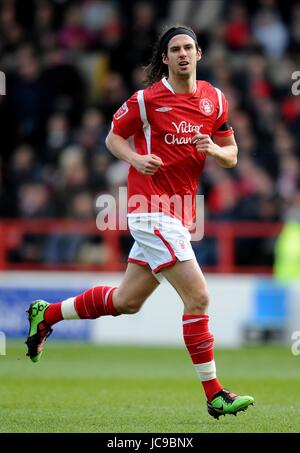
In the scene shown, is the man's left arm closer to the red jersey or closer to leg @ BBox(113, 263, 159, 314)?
the red jersey

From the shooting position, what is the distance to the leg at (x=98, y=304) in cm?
845

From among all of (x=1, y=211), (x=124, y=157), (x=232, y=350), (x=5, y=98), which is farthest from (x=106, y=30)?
(x=124, y=157)

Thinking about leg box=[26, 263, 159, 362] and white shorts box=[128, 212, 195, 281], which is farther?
leg box=[26, 263, 159, 362]

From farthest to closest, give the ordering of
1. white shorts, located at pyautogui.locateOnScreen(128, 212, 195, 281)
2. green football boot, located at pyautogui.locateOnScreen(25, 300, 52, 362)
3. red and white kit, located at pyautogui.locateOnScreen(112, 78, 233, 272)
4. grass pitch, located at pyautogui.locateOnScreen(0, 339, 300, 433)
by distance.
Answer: green football boot, located at pyautogui.locateOnScreen(25, 300, 52, 362) → red and white kit, located at pyautogui.locateOnScreen(112, 78, 233, 272) → white shorts, located at pyautogui.locateOnScreen(128, 212, 195, 281) → grass pitch, located at pyautogui.locateOnScreen(0, 339, 300, 433)

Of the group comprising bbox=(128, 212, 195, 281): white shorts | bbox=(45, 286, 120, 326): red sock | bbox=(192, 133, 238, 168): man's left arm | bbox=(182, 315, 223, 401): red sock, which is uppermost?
bbox=(192, 133, 238, 168): man's left arm

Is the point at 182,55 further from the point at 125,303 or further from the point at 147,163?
the point at 125,303

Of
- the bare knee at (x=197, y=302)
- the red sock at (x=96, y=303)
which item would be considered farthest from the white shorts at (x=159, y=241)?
the red sock at (x=96, y=303)

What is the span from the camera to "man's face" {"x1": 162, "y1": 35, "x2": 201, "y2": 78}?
8320mm

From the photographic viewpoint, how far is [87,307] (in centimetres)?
880

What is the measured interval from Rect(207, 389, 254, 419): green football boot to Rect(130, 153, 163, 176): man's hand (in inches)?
59.6

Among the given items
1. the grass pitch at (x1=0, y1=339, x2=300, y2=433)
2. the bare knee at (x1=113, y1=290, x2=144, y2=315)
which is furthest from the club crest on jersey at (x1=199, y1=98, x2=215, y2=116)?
the grass pitch at (x1=0, y1=339, x2=300, y2=433)

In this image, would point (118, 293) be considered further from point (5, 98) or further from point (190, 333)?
point (5, 98)

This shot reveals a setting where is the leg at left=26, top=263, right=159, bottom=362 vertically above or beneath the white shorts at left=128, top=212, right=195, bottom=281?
beneath

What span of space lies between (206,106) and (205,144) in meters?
0.42
